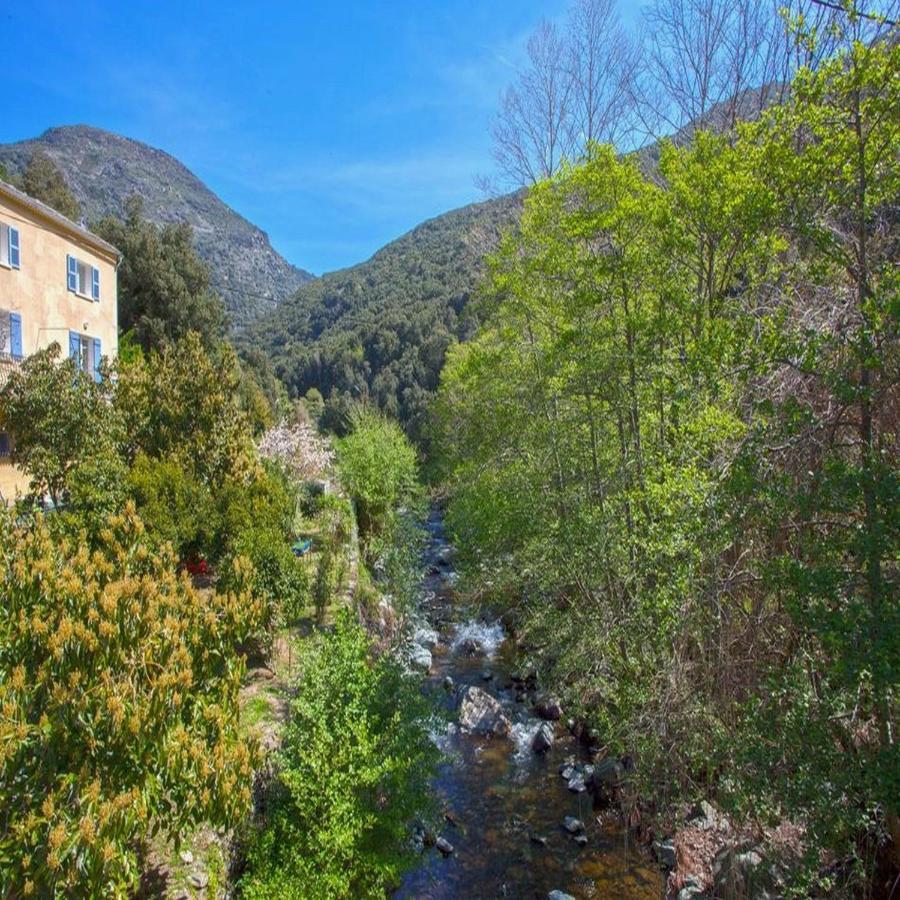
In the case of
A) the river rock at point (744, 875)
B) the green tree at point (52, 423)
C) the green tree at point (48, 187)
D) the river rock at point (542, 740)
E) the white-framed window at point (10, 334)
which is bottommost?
the river rock at point (542, 740)

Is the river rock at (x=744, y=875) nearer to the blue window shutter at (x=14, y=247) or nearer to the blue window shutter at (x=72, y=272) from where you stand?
the blue window shutter at (x=14, y=247)

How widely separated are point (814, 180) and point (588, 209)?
4896 mm

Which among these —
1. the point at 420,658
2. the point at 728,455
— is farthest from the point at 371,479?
the point at 728,455

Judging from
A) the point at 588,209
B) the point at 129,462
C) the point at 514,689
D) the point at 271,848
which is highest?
the point at 588,209

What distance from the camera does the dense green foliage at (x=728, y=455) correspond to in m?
4.65

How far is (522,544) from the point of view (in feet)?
43.3

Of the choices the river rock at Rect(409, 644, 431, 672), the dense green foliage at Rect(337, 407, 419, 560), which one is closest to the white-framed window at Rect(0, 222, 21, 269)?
the dense green foliage at Rect(337, 407, 419, 560)

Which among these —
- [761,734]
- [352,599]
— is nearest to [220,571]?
[352,599]

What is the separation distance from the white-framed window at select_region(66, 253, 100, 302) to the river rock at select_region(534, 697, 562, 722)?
1961cm

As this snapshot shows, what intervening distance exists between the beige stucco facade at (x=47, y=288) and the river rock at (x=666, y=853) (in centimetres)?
1722

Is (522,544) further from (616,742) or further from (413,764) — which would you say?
(413,764)

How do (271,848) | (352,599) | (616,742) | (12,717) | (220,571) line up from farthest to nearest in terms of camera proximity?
1. (352,599)
2. (220,571)
3. (616,742)
4. (271,848)
5. (12,717)

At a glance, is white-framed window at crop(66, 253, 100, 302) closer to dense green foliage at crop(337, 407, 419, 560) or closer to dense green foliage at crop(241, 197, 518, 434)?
dense green foliage at crop(337, 407, 419, 560)

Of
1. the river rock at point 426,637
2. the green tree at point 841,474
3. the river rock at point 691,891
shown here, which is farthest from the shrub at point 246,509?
the green tree at point 841,474
